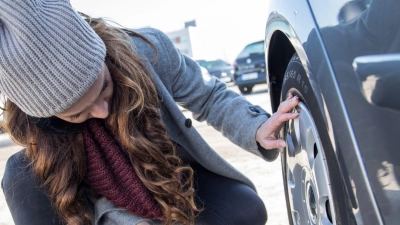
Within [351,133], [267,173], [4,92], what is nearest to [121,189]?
[4,92]

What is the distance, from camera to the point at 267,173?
3.00m

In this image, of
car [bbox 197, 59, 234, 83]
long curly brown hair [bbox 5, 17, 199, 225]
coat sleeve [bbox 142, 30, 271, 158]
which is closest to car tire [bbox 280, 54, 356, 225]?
coat sleeve [bbox 142, 30, 271, 158]

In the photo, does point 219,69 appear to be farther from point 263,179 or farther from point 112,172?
point 112,172

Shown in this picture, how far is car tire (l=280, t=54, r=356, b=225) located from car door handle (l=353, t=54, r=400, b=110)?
0.17m

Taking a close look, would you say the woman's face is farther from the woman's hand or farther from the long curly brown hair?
the woman's hand

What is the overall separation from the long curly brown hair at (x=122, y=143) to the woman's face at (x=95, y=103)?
6 cm

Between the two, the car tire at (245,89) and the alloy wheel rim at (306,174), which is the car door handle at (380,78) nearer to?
the alloy wheel rim at (306,174)

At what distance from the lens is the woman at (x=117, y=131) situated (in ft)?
4.06

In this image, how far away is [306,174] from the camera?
1251 millimetres

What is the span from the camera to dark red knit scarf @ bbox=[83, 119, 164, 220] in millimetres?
1530

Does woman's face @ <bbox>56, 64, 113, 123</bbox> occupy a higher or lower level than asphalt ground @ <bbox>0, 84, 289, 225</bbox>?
higher

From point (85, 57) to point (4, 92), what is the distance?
27 cm

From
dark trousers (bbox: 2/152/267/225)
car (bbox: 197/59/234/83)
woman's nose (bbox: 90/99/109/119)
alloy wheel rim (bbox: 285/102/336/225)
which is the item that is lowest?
car (bbox: 197/59/234/83)

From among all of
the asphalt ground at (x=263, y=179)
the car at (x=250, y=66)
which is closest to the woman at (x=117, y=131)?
the asphalt ground at (x=263, y=179)
